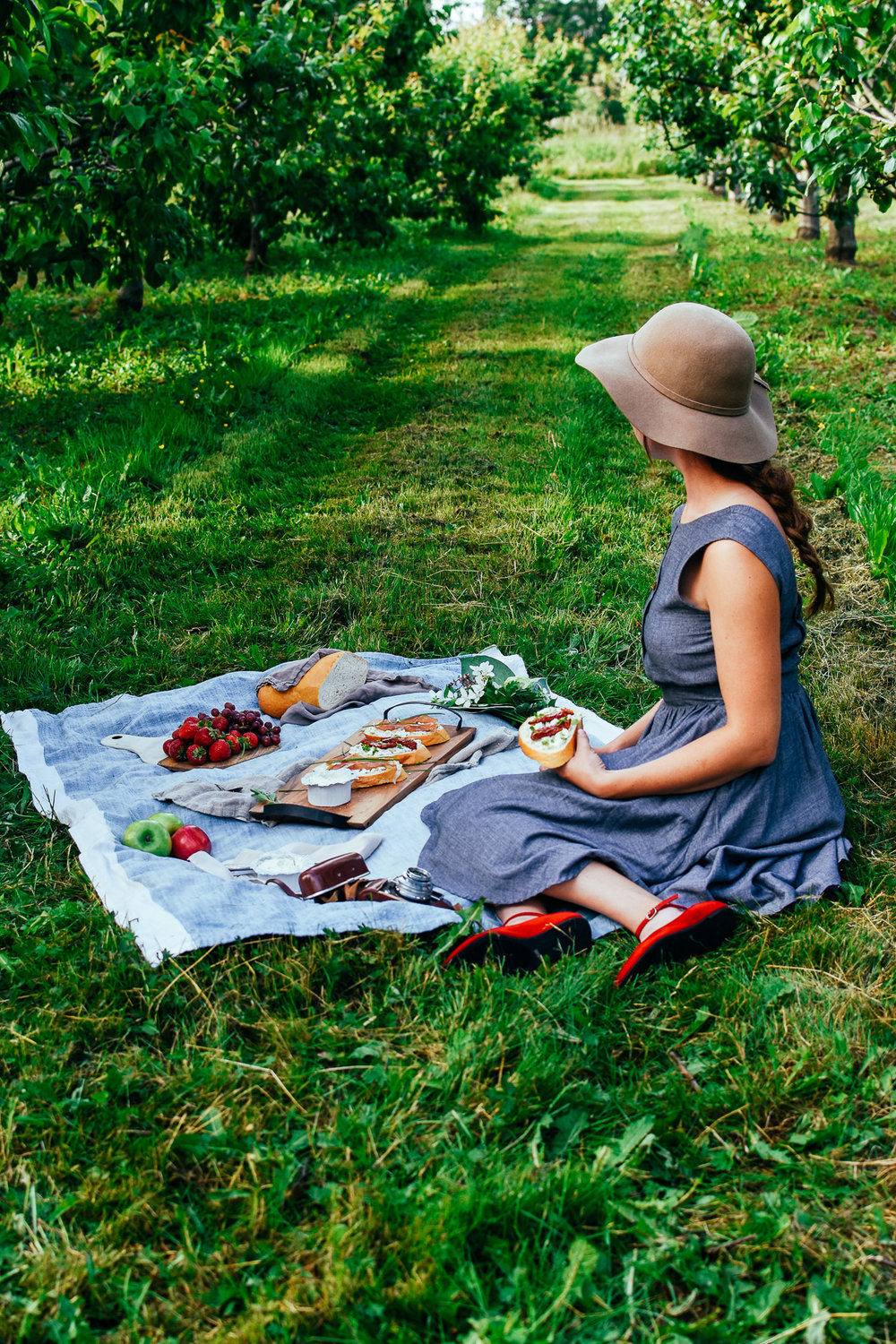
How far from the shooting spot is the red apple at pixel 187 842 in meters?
3.00

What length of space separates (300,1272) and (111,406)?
651 cm

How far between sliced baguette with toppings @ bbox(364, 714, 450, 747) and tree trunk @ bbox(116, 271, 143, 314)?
7.72m

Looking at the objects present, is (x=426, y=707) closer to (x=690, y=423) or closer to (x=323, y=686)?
(x=323, y=686)

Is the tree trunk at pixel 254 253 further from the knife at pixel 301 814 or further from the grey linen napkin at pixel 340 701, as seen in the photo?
the knife at pixel 301 814

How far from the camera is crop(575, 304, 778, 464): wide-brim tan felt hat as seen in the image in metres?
2.47

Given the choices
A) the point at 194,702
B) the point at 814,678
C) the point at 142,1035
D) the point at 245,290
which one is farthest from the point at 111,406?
the point at 142,1035

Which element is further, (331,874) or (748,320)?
(748,320)

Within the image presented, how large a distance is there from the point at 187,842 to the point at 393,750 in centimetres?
86

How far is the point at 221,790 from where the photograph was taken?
3389mm

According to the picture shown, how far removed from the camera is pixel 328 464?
6641 mm

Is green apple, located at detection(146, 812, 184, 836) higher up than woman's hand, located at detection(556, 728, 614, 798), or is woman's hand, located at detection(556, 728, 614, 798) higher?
woman's hand, located at detection(556, 728, 614, 798)

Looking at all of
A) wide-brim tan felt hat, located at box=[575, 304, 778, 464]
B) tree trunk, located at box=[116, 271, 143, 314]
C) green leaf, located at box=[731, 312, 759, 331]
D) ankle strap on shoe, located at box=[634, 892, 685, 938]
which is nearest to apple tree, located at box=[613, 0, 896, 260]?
green leaf, located at box=[731, 312, 759, 331]

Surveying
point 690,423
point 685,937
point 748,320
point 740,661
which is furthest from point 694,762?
point 748,320

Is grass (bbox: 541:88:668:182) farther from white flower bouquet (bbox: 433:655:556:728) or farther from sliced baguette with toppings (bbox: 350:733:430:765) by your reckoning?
sliced baguette with toppings (bbox: 350:733:430:765)
